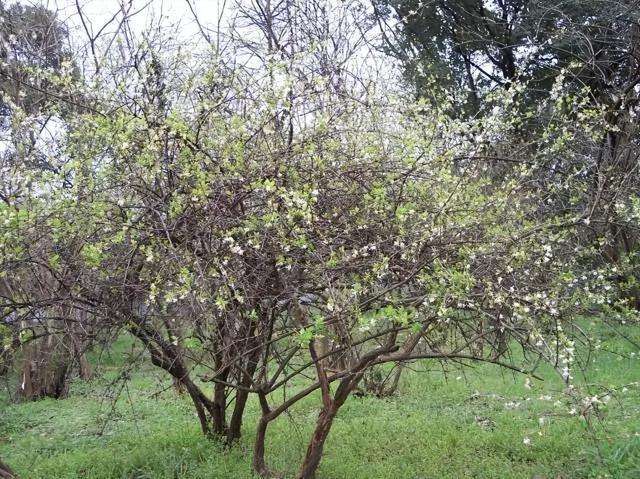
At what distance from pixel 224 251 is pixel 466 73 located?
454 inches

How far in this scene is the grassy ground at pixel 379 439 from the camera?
209 inches

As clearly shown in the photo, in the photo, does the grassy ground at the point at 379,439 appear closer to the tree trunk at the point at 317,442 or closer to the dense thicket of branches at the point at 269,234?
the tree trunk at the point at 317,442

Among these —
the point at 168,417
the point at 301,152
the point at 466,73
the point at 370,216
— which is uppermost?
the point at 466,73

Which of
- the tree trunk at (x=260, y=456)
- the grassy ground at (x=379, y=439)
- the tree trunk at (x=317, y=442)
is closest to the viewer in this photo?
the tree trunk at (x=317, y=442)

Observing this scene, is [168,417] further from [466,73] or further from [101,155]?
[466,73]

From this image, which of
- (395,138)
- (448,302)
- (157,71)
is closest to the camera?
(448,302)

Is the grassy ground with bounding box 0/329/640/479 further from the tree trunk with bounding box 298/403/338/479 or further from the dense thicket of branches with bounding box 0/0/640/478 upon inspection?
the dense thicket of branches with bounding box 0/0/640/478

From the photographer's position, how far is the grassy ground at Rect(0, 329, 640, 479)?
17.4 feet

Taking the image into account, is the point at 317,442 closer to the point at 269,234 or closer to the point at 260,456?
the point at 260,456

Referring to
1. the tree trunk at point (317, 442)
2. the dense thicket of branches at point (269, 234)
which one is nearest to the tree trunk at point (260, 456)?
the dense thicket of branches at point (269, 234)

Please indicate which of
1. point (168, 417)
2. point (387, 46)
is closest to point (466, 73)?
point (387, 46)

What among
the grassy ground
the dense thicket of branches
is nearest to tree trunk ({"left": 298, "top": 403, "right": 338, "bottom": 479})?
the dense thicket of branches

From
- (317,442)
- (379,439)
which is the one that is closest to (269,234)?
(317,442)

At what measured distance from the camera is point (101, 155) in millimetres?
4191
